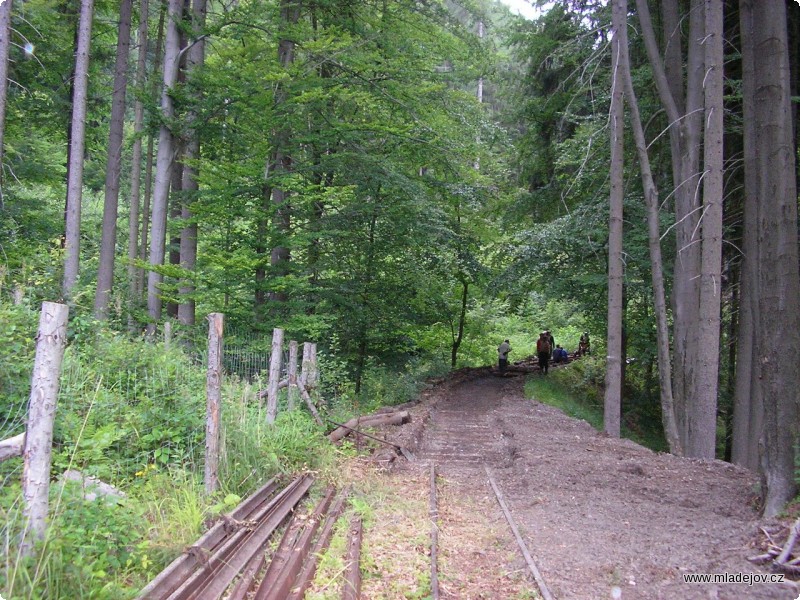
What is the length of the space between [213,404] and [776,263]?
7.00 metres

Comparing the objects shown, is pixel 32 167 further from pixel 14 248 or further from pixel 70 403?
pixel 70 403

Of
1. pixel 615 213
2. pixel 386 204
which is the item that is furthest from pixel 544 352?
pixel 615 213

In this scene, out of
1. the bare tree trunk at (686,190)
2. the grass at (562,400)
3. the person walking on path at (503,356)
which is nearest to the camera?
the bare tree trunk at (686,190)

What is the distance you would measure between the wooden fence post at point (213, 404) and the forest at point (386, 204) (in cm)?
29

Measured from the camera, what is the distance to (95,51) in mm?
20484

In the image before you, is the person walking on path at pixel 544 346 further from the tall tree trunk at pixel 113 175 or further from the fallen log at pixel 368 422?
the tall tree trunk at pixel 113 175

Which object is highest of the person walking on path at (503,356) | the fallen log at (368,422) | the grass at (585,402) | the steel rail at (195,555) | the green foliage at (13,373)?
the green foliage at (13,373)

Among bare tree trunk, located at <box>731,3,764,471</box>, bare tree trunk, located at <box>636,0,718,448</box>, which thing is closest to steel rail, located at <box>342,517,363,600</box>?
bare tree trunk, located at <box>731,3,764,471</box>

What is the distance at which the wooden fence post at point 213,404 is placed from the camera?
22.5ft

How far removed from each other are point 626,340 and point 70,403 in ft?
71.9

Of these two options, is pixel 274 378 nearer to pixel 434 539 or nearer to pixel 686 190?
pixel 434 539

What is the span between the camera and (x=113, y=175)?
17.2m

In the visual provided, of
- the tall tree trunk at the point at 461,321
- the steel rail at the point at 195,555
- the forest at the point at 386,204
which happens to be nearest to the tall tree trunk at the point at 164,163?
the forest at the point at 386,204

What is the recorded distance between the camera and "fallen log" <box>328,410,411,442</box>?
11430 mm
